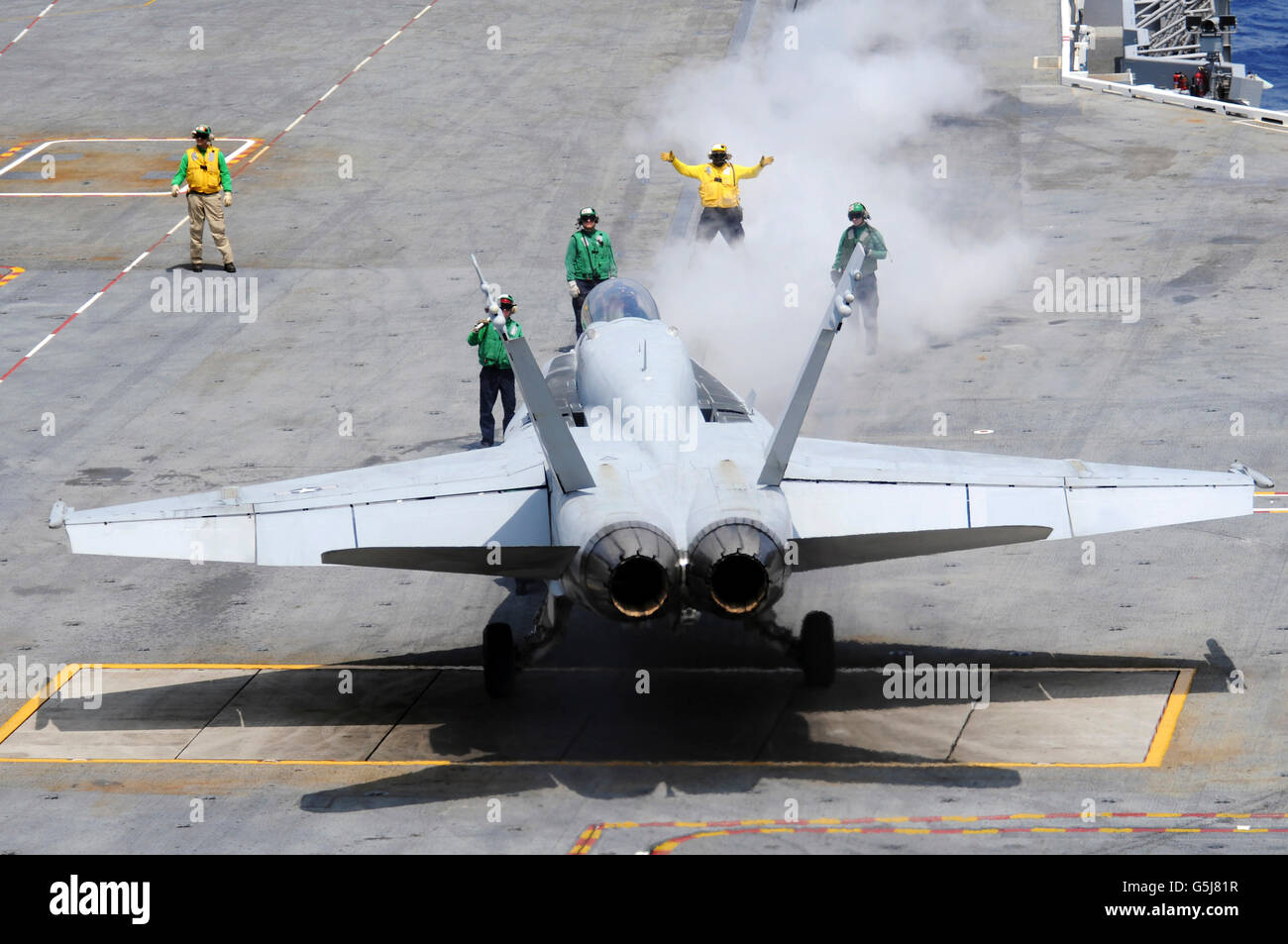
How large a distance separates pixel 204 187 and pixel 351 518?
17.1 meters

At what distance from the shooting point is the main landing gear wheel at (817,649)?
1827cm

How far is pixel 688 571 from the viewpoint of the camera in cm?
1530

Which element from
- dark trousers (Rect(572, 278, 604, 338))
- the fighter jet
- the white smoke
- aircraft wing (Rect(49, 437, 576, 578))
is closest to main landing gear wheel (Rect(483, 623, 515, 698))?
the fighter jet

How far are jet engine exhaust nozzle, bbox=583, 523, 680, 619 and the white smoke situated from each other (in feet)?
37.6

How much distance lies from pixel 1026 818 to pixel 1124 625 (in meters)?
4.67

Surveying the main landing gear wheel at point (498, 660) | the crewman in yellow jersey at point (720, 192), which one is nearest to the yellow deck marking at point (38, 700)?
the main landing gear wheel at point (498, 660)

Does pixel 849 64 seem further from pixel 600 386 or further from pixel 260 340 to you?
pixel 600 386

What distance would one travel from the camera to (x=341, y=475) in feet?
60.1

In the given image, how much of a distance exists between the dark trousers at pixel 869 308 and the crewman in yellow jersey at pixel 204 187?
11.8 meters

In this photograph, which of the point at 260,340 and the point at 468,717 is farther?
the point at 260,340

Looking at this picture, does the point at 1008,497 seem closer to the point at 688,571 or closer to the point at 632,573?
the point at 688,571

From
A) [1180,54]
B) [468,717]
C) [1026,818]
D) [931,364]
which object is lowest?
[1026,818]

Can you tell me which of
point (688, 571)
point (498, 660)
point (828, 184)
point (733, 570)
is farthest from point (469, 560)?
point (828, 184)

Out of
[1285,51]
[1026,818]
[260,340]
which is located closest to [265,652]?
[1026,818]
